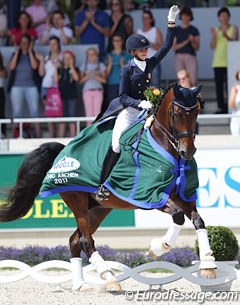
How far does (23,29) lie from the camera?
1603cm

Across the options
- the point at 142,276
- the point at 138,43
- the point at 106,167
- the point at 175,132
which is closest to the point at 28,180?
the point at 106,167

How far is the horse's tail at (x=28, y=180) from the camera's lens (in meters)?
10.5

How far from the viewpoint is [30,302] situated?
9.25 m

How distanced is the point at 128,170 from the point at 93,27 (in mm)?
7178

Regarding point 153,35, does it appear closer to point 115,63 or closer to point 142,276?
point 115,63

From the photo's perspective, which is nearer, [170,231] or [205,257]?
[205,257]

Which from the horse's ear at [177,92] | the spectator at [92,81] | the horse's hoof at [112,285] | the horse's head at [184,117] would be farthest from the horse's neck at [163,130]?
the spectator at [92,81]

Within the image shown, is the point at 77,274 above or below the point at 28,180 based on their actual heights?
below

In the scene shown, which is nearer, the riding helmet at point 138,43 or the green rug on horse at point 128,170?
the green rug on horse at point 128,170

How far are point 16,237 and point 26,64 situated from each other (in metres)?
3.30

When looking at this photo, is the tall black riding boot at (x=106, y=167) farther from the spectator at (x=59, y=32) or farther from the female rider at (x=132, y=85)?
Answer: the spectator at (x=59, y=32)

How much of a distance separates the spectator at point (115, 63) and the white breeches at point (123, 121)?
214 inches

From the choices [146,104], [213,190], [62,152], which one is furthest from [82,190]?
[213,190]

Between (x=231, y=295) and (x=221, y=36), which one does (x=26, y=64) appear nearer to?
(x=221, y=36)
